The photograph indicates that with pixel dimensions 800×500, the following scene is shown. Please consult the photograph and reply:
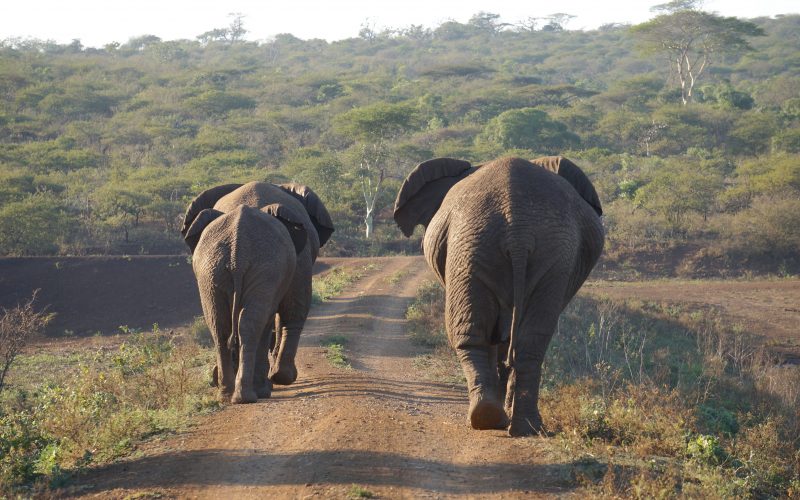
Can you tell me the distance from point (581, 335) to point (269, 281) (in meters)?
13.2

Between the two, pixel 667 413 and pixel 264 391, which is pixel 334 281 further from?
pixel 667 413

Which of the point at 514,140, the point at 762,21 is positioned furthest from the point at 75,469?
the point at 762,21

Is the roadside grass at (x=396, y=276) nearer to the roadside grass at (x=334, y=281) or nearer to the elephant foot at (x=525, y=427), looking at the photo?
the roadside grass at (x=334, y=281)

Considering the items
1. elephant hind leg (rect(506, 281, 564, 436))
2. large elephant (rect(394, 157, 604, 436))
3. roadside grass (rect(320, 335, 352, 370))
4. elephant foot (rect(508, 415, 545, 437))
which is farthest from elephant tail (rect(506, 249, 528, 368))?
roadside grass (rect(320, 335, 352, 370))

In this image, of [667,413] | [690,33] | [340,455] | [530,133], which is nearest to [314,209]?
[667,413]

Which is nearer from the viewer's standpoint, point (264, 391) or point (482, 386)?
point (482, 386)

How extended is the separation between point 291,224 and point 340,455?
377 cm

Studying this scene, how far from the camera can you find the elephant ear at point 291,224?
988cm

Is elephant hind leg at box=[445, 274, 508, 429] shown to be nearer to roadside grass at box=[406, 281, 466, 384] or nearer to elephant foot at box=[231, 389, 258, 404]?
elephant foot at box=[231, 389, 258, 404]

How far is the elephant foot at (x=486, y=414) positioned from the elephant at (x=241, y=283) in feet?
8.66

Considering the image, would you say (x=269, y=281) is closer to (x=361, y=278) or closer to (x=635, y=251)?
(x=361, y=278)

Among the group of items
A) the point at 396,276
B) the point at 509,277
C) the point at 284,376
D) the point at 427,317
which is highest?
the point at 509,277

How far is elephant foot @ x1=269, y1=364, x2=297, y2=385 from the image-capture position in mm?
10453

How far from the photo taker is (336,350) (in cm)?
1362
